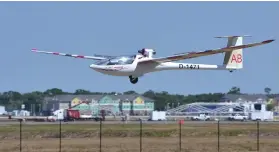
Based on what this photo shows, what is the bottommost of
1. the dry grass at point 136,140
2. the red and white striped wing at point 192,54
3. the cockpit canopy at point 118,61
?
the dry grass at point 136,140

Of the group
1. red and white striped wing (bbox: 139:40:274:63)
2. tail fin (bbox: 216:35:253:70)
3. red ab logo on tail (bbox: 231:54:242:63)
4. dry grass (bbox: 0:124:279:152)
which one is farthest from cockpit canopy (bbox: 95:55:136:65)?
red ab logo on tail (bbox: 231:54:242:63)

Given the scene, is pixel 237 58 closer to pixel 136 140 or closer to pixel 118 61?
pixel 136 140

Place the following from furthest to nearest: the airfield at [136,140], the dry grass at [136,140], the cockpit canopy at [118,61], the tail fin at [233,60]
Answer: the tail fin at [233,60] < the airfield at [136,140] < the dry grass at [136,140] < the cockpit canopy at [118,61]

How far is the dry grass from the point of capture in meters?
54.1

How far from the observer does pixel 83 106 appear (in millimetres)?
173625

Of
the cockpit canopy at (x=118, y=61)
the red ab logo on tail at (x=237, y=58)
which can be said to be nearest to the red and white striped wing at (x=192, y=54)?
the cockpit canopy at (x=118, y=61)

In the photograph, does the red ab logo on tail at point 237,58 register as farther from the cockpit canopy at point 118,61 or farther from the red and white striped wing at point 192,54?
the cockpit canopy at point 118,61

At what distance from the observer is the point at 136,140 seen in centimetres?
6278

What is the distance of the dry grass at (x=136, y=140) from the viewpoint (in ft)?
177

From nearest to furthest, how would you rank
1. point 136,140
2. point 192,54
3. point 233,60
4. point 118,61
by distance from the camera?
point 118,61 → point 192,54 → point 233,60 → point 136,140

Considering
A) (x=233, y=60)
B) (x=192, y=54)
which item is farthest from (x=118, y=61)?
(x=233, y=60)

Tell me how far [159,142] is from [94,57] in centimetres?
858

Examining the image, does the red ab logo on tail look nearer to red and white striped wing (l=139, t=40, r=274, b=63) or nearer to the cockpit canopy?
red and white striped wing (l=139, t=40, r=274, b=63)

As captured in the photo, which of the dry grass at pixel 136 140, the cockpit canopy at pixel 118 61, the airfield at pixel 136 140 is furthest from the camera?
the airfield at pixel 136 140
